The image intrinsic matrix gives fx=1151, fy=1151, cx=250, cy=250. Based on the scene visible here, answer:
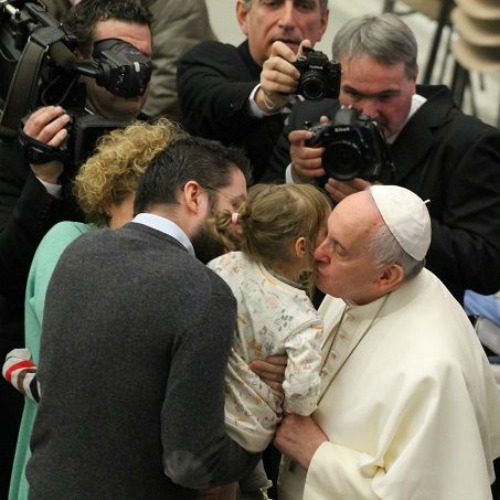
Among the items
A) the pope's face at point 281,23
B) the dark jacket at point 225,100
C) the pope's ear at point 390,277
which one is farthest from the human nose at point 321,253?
the pope's face at point 281,23

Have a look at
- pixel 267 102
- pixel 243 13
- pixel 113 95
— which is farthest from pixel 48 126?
pixel 243 13

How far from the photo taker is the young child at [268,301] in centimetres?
236

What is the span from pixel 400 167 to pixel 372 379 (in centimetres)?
82

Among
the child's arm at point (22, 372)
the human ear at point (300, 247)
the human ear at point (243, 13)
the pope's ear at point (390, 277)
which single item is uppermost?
the human ear at point (300, 247)

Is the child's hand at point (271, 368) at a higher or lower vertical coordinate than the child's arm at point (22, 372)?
higher

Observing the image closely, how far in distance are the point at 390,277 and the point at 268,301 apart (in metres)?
0.29

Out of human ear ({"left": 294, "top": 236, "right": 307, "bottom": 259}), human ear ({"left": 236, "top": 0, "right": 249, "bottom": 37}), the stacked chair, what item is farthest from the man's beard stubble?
the stacked chair

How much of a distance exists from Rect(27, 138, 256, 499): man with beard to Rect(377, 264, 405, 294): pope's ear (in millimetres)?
401

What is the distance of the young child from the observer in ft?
7.73

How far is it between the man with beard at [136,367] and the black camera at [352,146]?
0.67 m

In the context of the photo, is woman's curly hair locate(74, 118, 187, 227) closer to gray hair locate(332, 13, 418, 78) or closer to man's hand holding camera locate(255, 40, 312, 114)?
man's hand holding camera locate(255, 40, 312, 114)

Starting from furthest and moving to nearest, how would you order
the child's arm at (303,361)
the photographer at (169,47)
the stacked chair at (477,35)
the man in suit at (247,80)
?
the stacked chair at (477,35) < the photographer at (169,47) < the man in suit at (247,80) < the child's arm at (303,361)

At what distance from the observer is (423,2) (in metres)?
4.67

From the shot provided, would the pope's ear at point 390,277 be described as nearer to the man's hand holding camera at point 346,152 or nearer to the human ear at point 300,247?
the human ear at point 300,247
